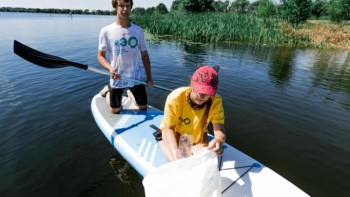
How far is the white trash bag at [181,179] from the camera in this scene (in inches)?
81.7

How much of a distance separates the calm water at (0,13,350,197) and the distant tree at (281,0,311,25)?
12.7 meters

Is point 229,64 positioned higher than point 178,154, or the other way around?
point 229,64

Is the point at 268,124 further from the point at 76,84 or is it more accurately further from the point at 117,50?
the point at 76,84

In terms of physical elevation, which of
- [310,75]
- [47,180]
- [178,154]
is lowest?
[47,180]

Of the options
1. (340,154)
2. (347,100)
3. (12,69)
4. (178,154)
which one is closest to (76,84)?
(12,69)

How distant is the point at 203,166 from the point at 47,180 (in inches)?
109

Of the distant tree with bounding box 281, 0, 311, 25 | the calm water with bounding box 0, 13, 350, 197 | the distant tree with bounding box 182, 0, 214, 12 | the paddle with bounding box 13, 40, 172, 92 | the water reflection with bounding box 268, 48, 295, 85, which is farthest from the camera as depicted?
the distant tree with bounding box 182, 0, 214, 12

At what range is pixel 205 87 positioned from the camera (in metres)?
2.24

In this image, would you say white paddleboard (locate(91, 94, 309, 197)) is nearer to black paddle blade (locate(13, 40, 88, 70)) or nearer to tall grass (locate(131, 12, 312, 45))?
black paddle blade (locate(13, 40, 88, 70))

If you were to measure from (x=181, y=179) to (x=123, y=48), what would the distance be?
102 inches

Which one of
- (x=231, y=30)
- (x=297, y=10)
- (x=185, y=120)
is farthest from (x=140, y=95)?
(x=297, y=10)

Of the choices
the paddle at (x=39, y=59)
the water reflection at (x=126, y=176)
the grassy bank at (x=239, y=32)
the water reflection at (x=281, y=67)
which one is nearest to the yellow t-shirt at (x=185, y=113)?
the water reflection at (x=126, y=176)

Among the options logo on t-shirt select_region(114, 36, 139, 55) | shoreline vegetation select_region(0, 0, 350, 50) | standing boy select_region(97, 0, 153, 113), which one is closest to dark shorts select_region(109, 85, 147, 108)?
standing boy select_region(97, 0, 153, 113)

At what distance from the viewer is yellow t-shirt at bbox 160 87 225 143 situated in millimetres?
2596
